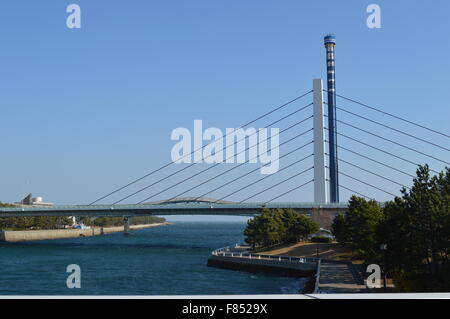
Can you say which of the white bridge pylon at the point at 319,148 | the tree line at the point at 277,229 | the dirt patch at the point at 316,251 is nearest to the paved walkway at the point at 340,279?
the dirt patch at the point at 316,251

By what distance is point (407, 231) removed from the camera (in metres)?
Answer: 29.6

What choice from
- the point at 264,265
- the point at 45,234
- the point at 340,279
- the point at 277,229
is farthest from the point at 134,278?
the point at 45,234

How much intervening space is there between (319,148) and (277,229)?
18.4 m

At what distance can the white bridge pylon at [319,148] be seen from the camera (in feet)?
256

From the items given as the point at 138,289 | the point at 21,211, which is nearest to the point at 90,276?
the point at 138,289

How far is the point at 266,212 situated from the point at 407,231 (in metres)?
40.4

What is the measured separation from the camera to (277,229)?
66062 millimetres

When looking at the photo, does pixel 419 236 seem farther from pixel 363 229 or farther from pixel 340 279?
pixel 363 229

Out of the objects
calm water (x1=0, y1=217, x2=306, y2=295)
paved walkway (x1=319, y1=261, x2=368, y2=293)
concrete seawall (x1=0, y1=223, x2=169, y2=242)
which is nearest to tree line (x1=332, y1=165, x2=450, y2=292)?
paved walkway (x1=319, y1=261, x2=368, y2=293)

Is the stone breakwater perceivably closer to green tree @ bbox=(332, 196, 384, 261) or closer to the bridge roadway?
green tree @ bbox=(332, 196, 384, 261)

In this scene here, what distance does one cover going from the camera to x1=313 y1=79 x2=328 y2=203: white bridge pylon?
78094mm

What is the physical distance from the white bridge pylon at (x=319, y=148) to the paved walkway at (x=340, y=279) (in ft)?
107
